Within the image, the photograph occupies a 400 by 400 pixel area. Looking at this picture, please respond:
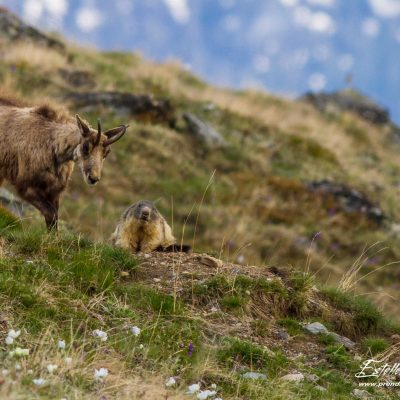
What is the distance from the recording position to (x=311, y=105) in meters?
35.2

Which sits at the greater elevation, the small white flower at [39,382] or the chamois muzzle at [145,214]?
the small white flower at [39,382]

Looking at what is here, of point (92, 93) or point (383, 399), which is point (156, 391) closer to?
point (383, 399)

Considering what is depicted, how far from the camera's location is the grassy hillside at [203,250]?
5.99 m

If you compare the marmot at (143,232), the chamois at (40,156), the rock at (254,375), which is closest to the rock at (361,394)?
the rock at (254,375)

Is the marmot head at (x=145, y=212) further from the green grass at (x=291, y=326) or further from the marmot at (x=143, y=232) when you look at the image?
the green grass at (x=291, y=326)

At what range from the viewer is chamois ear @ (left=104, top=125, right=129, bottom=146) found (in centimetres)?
870

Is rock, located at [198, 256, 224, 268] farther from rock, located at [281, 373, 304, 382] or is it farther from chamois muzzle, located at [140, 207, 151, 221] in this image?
rock, located at [281, 373, 304, 382]

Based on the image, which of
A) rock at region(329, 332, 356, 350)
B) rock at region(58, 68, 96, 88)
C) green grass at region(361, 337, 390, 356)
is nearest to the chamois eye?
rock at region(329, 332, 356, 350)

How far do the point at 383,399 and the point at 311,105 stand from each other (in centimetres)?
2992

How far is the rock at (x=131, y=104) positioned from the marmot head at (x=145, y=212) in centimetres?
1231

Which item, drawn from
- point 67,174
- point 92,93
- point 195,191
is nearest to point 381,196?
point 195,191

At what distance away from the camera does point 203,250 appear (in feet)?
32.3

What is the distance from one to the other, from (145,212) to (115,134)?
1.14 metres

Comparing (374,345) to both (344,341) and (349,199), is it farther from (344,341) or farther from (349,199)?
(349,199)
